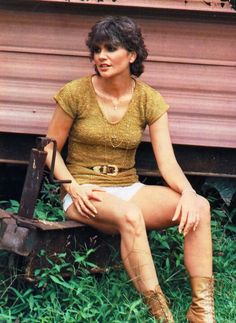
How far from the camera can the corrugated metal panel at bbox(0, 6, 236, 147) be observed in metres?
4.46

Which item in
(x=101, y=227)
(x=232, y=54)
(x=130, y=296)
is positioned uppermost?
(x=232, y=54)

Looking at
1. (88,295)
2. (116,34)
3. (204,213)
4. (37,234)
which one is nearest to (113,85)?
(116,34)

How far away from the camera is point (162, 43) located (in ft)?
14.8

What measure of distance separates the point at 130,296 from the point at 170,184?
0.66 m

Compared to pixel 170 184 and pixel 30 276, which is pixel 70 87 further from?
pixel 30 276

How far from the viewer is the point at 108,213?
3691 mm

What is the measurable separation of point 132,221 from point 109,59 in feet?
2.98

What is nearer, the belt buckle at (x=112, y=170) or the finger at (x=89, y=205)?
the finger at (x=89, y=205)

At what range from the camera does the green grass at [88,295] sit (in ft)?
11.8

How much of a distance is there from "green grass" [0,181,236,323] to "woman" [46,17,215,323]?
0.15 meters

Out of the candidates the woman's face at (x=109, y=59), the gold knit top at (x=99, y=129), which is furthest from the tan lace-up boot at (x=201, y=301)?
the woman's face at (x=109, y=59)

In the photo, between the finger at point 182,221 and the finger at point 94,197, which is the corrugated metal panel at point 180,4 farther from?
the finger at point 182,221

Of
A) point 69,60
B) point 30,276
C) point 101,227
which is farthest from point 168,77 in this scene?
point 30,276

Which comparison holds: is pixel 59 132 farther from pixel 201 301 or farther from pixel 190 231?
pixel 201 301
